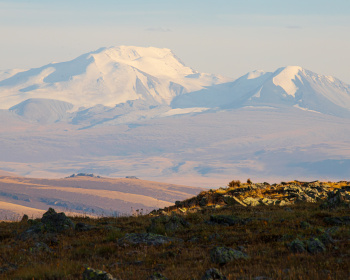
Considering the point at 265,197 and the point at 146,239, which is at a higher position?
the point at 265,197

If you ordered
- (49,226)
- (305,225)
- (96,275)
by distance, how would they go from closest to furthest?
1. (96,275)
2. (305,225)
3. (49,226)

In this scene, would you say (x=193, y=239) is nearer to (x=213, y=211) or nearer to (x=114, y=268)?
(x=114, y=268)

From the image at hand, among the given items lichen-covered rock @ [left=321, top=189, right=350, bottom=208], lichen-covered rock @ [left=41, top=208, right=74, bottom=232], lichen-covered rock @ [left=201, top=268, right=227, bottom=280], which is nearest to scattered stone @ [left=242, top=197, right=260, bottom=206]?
lichen-covered rock @ [left=321, top=189, right=350, bottom=208]

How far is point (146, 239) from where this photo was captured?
19656 mm

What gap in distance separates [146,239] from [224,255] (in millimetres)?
4156

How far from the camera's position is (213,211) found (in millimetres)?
27547

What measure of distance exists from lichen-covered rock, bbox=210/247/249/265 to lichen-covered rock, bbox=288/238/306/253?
55.6 inches

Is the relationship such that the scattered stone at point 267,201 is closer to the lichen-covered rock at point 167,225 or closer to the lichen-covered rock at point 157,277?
the lichen-covered rock at point 167,225

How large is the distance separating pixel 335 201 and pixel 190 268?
12.8 m

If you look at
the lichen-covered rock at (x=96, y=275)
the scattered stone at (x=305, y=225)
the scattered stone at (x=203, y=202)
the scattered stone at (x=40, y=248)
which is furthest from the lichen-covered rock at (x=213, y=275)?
the scattered stone at (x=203, y=202)

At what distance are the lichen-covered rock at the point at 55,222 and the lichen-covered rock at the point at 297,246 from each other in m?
9.46

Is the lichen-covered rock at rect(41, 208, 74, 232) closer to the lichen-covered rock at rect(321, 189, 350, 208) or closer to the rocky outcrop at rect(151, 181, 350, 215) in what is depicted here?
the rocky outcrop at rect(151, 181, 350, 215)

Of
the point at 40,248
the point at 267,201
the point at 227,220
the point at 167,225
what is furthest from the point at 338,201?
the point at 40,248

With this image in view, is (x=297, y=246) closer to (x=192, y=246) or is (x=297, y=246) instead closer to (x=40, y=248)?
(x=192, y=246)
